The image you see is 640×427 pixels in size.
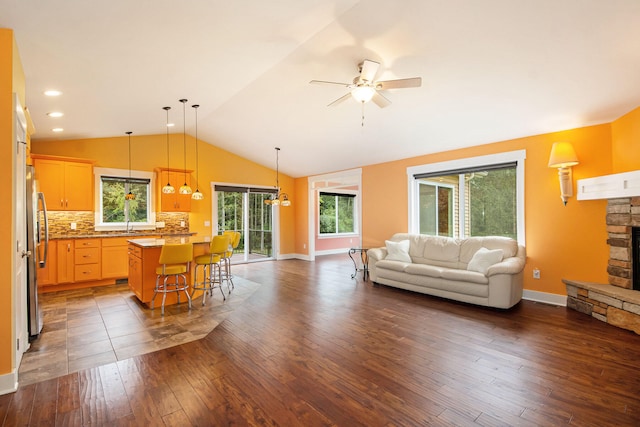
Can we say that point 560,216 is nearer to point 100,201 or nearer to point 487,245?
point 487,245

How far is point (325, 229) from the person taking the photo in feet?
33.4

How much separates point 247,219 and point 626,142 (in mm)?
7605

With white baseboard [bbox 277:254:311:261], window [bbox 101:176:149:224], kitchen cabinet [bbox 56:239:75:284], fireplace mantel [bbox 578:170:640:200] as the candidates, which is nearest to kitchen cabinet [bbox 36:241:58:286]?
kitchen cabinet [bbox 56:239:75:284]

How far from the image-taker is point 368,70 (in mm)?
2986

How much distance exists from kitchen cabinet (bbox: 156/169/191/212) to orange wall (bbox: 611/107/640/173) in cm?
762

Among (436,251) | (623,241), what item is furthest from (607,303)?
(436,251)

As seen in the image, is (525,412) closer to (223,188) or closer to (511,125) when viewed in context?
(511,125)

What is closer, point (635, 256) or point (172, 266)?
point (635, 256)

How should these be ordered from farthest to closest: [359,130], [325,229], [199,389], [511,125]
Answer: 1. [325,229]
2. [359,130]
3. [511,125]
4. [199,389]

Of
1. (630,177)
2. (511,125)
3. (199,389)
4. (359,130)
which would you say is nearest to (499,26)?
(511,125)

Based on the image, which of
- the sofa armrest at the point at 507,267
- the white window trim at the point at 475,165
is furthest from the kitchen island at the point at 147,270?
the sofa armrest at the point at 507,267

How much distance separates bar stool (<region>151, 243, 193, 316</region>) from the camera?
4041 mm

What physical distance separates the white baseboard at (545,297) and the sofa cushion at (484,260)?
897 millimetres

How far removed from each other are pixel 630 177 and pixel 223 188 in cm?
765
